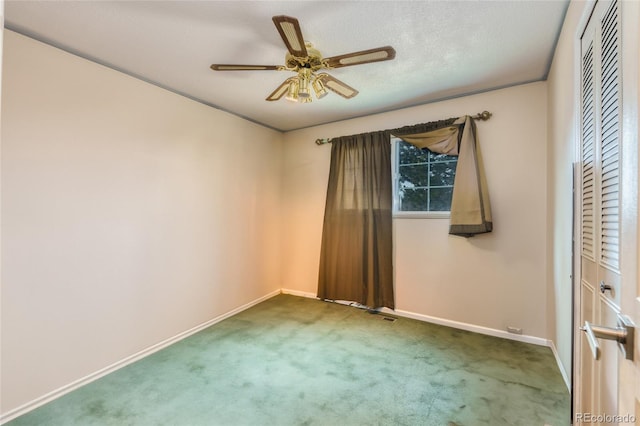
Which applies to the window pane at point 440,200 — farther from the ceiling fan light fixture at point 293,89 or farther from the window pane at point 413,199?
the ceiling fan light fixture at point 293,89

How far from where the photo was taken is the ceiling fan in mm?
1522

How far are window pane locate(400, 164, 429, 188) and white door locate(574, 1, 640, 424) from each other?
1835 mm

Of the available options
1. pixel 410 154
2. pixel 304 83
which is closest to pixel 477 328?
pixel 410 154

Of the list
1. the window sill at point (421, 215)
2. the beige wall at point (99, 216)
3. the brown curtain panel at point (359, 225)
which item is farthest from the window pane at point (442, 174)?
the beige wall at point (99, 216)

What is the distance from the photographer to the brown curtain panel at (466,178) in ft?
8.95

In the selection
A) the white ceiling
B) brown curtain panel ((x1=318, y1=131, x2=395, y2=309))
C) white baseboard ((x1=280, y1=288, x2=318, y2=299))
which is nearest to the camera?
the white ceiling

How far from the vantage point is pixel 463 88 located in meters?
2.77

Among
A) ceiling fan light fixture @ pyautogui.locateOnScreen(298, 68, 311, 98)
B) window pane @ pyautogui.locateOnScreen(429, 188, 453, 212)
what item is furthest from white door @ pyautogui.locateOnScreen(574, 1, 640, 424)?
window pane @ pyautogui.locateOnScreen(429, 188, 453, 212)

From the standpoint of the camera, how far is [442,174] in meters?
3.11

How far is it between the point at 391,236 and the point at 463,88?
1.67m

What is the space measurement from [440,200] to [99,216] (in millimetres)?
3158

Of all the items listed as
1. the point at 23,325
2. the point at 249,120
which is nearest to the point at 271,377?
the point at 23,325

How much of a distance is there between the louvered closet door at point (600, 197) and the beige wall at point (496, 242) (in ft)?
4.69

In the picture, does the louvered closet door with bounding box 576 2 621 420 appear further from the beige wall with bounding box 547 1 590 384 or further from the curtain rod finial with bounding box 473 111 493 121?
the curtain rod finial with bounding box 473 111 493 121
